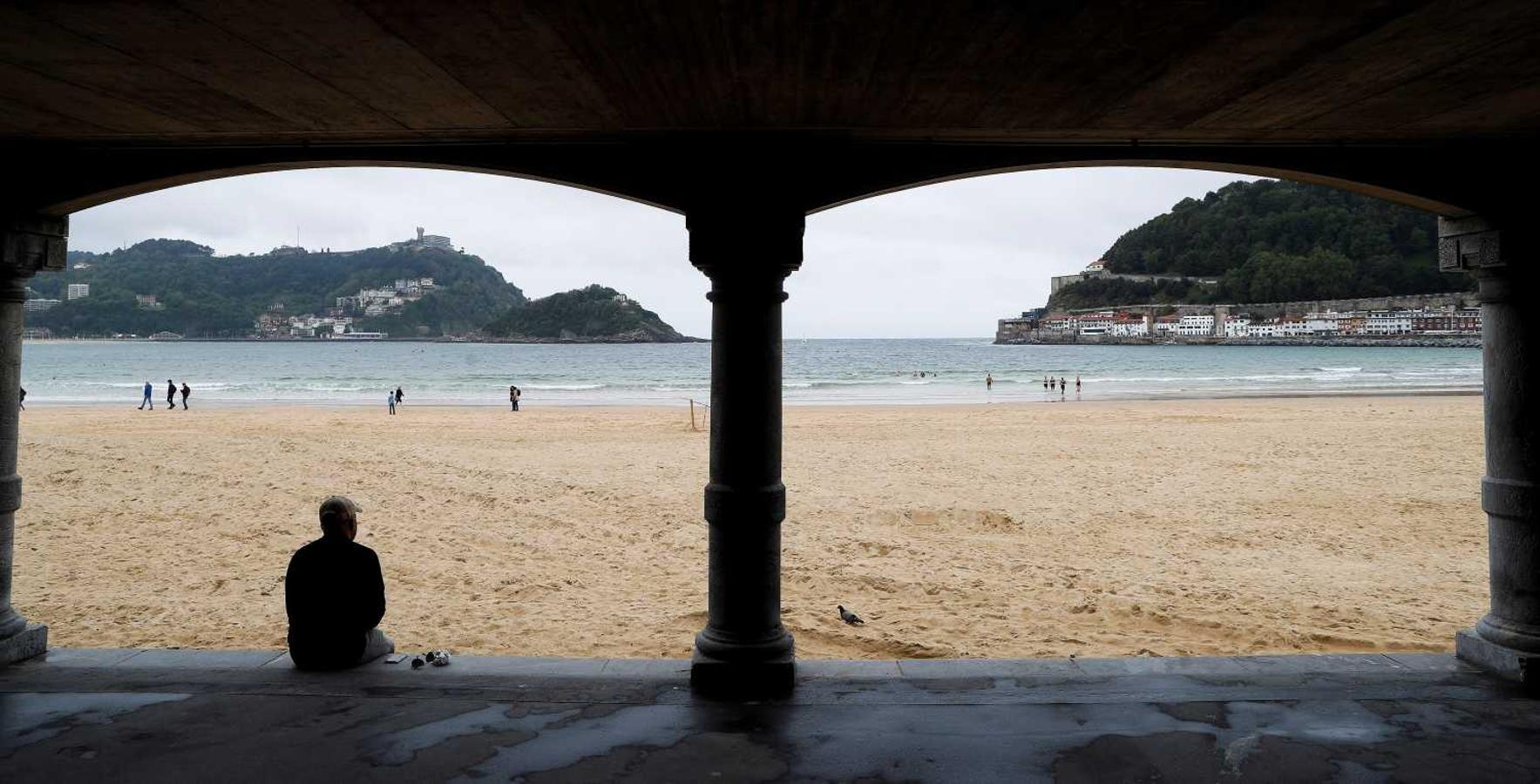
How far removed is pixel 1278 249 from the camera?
334ft

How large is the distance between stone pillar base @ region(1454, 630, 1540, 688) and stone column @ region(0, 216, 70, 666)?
24.8 ft

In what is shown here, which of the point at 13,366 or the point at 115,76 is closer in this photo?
the point at 115,76

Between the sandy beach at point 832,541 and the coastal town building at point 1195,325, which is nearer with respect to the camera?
the sandy beach at point 832,541

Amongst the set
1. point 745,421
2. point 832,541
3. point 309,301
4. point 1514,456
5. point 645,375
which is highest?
point 309,301

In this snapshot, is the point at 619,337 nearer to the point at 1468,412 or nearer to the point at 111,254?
the point at 111,254

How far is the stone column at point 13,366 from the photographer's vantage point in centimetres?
475

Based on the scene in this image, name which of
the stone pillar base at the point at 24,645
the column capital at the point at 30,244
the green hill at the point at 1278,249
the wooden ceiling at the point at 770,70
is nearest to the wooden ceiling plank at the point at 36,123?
the wooden ceiling at the point at 770,70

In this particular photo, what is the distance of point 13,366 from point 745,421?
156 inches

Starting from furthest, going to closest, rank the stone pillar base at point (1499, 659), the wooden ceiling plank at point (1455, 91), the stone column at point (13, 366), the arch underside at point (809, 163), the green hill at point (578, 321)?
the green hill at point (578, 321) → the stone column at point (13, 366) → the arch underside at point (809, 163) → the stone pillar base at point (1499, 659) → the wooden ceiling plank at point (1455, 91)

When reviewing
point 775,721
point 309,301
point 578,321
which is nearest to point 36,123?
point 775,721

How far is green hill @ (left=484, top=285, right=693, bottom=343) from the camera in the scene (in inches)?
5413

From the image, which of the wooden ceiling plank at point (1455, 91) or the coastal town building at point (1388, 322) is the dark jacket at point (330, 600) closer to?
the wooden ceiling plank at point (1455, 91)

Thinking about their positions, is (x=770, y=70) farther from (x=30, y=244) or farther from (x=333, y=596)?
(x=30, y=244)

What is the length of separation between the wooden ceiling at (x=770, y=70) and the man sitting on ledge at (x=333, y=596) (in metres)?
2.01
